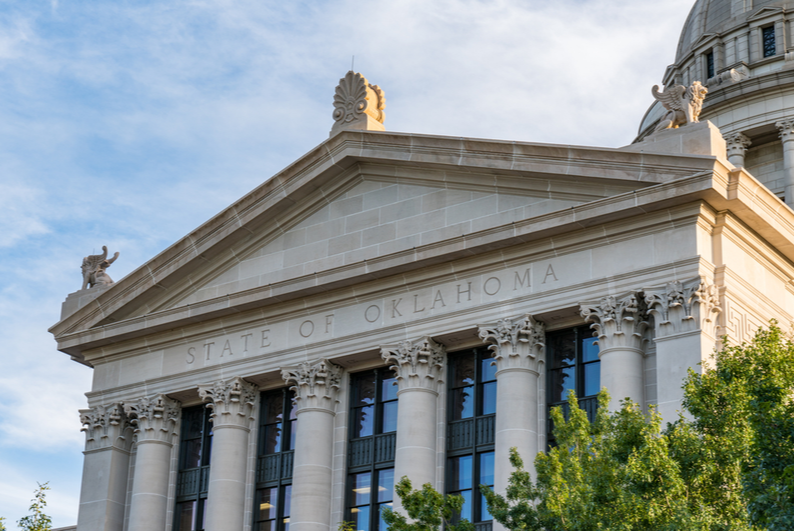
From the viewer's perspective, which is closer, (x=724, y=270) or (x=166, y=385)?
(x=724, y=270)

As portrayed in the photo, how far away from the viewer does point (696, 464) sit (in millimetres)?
23953

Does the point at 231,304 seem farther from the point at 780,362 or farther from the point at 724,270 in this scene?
the point at 780,362

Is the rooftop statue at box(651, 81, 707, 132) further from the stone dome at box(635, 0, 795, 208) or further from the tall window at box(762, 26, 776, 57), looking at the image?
the tall window at box(762, 26, 776, 57)

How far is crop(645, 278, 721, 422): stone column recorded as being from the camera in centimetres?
3155

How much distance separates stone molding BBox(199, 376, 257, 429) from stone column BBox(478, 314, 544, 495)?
8048 millimetres

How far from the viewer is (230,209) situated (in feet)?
135

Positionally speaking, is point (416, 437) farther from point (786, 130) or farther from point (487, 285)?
point (786, 130)

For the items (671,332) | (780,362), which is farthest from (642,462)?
(671,332)

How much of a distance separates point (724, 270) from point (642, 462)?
10518 mm

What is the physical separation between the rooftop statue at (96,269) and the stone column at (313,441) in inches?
368

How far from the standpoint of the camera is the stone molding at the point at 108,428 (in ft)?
137

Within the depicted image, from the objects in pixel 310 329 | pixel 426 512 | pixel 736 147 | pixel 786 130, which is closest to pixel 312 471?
pixel 310 329

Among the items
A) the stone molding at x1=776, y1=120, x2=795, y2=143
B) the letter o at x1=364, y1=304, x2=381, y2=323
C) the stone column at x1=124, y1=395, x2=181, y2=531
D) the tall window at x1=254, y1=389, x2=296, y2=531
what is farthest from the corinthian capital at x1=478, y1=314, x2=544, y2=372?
the stone molding at x1=776, y1=120, x2=795, y2=143

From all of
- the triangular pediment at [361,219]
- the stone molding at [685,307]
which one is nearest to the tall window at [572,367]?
the stone molding at [685,307]
